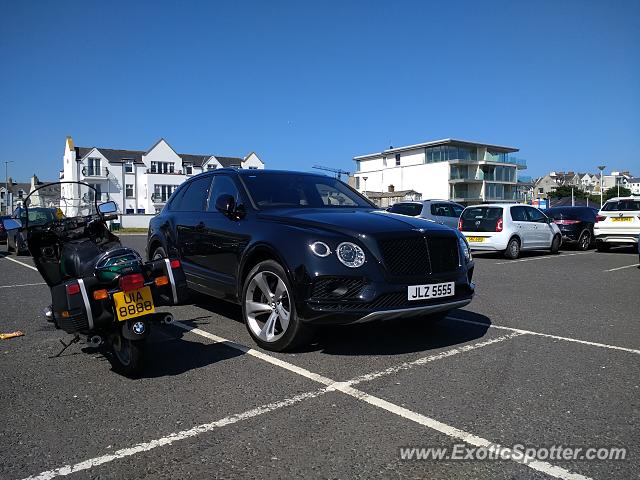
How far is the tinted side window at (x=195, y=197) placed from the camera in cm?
623

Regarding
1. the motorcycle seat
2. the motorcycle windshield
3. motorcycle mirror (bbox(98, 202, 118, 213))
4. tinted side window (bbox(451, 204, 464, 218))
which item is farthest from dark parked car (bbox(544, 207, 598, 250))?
the motorcycle seat

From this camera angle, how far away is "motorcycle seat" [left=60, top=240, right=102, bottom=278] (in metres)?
4.48

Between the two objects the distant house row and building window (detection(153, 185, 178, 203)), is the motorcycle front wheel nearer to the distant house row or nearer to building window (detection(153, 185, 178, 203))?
building window (detection(153, 185, 178, 203))

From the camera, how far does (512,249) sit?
47.1 feet

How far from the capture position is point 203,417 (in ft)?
10.6

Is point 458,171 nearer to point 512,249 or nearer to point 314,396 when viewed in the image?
point 512,249

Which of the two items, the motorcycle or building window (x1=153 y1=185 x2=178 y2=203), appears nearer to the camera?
the motorcycle

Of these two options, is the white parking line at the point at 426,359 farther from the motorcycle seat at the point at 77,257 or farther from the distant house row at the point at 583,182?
the distant house row at the point at 583,182

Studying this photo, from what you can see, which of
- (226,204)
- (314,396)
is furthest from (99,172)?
(314,396)

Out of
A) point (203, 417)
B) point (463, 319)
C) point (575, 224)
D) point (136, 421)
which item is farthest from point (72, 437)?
point (575, 224)

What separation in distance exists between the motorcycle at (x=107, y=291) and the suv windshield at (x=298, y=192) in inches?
57.3

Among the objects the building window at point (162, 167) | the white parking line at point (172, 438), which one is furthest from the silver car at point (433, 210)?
the building window at point (162, 167)

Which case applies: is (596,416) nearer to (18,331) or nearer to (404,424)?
(404,424)

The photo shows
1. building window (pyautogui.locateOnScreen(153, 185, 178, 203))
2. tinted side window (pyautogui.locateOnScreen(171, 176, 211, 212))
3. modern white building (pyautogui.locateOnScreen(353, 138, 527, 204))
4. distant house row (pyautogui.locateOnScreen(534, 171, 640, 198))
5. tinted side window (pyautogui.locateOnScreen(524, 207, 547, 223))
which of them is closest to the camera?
tinted side window (pyautogui.locateOnScreen(171, 176, 211, 212))
